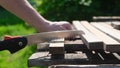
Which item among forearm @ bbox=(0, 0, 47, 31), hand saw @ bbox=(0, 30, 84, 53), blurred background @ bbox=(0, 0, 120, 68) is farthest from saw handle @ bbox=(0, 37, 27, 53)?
blurred background @ bbox=(0, 0, 120, 68)

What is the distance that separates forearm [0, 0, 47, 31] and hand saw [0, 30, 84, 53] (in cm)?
10

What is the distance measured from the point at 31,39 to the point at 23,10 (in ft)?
0.90

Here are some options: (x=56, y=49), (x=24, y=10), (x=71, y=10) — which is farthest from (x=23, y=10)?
(x=71, y=10)

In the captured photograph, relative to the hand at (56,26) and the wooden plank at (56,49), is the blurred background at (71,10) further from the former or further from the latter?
the wooden plank at (56,49)

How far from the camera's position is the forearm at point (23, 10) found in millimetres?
3002

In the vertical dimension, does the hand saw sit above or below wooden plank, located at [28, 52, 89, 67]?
above

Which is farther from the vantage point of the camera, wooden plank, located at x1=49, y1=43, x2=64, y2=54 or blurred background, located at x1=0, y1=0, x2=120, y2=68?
blurred background, located at x1=0, y1=0, x2=120, y2=68

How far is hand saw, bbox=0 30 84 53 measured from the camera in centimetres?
308

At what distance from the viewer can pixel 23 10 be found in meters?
3.06

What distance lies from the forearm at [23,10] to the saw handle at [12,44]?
0.56 feet

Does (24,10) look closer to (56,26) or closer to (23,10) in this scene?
(23,10)

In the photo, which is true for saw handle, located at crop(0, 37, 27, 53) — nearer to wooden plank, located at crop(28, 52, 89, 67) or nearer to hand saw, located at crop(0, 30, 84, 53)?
hand saw, located at crop(0, 30, 84, 53)

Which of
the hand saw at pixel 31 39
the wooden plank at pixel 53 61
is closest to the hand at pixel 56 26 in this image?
the hand saw at pixel 31 39

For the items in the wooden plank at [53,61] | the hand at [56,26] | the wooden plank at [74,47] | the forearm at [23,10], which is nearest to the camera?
the wooden plank at [53,61]
